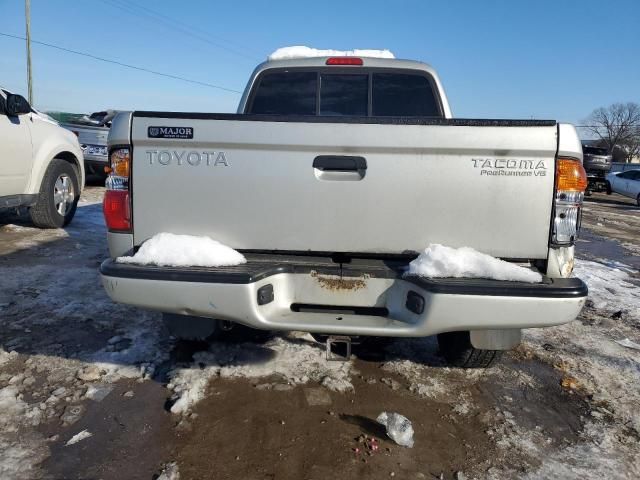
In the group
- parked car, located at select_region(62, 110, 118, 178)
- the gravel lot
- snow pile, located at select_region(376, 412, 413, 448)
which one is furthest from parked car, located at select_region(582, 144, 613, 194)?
snow pile, located at select_region(376, 412, 413, 448)

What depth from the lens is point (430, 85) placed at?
13.5 ft

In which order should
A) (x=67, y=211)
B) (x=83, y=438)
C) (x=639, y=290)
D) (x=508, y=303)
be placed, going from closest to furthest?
(x=508, y=303) → (x=83, y=438) → (x=639, y=290) → (x=67, y=211)

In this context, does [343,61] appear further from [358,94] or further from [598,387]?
[598,387]

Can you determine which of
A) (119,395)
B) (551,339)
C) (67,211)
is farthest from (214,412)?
(67,211)

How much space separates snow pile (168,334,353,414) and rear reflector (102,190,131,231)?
3.36 ft

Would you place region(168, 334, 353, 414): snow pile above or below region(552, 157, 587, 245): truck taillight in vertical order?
below

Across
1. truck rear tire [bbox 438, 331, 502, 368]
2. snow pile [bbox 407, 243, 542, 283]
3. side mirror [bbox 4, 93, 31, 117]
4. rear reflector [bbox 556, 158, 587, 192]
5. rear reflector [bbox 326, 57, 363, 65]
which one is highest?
rear reflector [bbox 326, 57, 363, 65]

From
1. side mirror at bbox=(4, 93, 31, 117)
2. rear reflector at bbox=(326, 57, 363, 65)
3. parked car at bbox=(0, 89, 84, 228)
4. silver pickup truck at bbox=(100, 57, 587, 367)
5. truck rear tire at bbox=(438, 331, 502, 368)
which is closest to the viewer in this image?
silver pickup truck at bbox=(100, 57, 587, 367)

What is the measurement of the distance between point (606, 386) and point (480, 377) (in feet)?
2.75

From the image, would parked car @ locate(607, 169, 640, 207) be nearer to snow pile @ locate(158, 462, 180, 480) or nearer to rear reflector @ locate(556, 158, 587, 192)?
rear reflector @ locate(556, 158, 587, 192)

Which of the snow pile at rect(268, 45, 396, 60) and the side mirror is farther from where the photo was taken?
the side mirror

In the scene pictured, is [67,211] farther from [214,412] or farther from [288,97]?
[214,412]

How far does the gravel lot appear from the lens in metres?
2.28

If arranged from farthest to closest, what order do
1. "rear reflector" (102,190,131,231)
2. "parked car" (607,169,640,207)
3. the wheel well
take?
"parked car" (607,169,640,207)
the wheel well
"rear reflector" (102,190,131,231)
